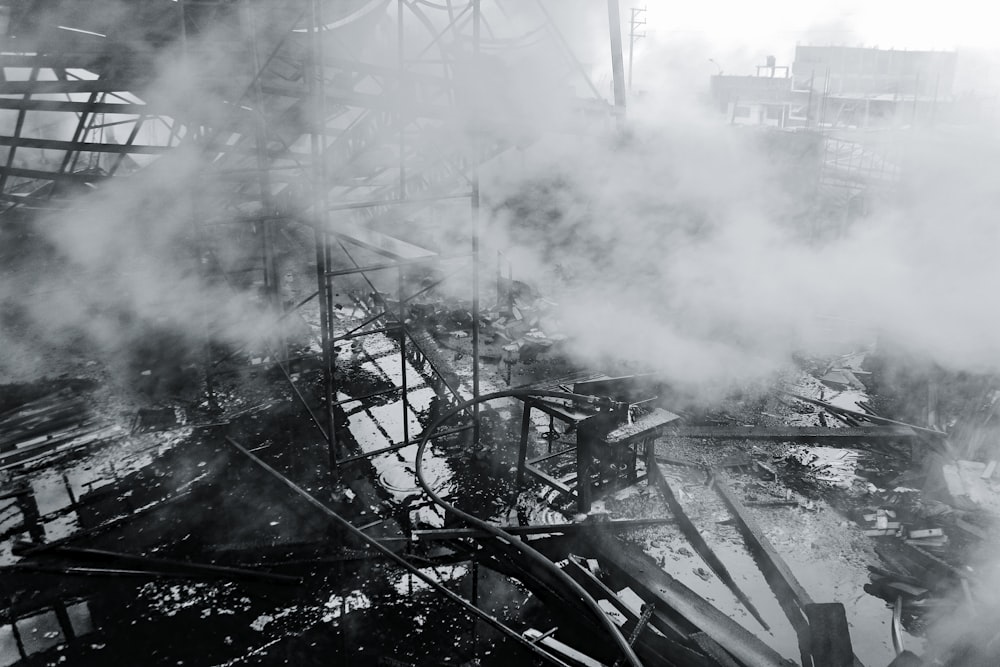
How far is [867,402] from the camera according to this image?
8.47m

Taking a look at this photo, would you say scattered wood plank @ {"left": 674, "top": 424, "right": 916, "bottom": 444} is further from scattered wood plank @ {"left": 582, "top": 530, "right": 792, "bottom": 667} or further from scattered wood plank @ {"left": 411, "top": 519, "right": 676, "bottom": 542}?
scattered wood plank @ {"left": 582, "top": 530, "right": 792, "bottom": 667}

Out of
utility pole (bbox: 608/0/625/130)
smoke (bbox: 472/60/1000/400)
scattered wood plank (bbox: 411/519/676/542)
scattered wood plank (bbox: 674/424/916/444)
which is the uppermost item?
utility pole (bbox: 608/0/625/130)

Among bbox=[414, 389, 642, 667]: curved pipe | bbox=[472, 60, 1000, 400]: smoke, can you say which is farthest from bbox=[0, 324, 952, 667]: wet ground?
bbox=[472, 60, 1000, 400]: smoke

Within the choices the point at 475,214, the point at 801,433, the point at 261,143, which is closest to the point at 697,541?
the point at 801,433

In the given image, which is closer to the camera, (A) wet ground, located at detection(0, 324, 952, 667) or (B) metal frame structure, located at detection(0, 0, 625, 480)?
(A) wet ground, located at detection(0, 324, 952, 667)

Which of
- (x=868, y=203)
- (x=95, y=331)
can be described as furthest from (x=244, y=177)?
(x=868, y=203)

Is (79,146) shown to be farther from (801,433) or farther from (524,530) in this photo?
(801,433)

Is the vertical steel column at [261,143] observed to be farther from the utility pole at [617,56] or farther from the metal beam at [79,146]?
the utility pole at [617,56]

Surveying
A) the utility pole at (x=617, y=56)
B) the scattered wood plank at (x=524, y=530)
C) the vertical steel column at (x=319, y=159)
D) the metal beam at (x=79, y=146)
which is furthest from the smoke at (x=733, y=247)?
the metal beam at (x=79, y=146)

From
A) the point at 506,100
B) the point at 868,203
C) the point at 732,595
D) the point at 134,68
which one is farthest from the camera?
the point at 868,203

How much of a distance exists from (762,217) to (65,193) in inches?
515

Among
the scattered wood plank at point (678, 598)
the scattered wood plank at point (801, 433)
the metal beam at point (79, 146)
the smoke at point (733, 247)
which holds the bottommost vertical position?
the scattered wood plank at point (678, 598)

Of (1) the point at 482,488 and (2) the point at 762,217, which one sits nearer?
(1) the point at 482,488

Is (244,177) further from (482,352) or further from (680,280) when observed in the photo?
(680,280)
